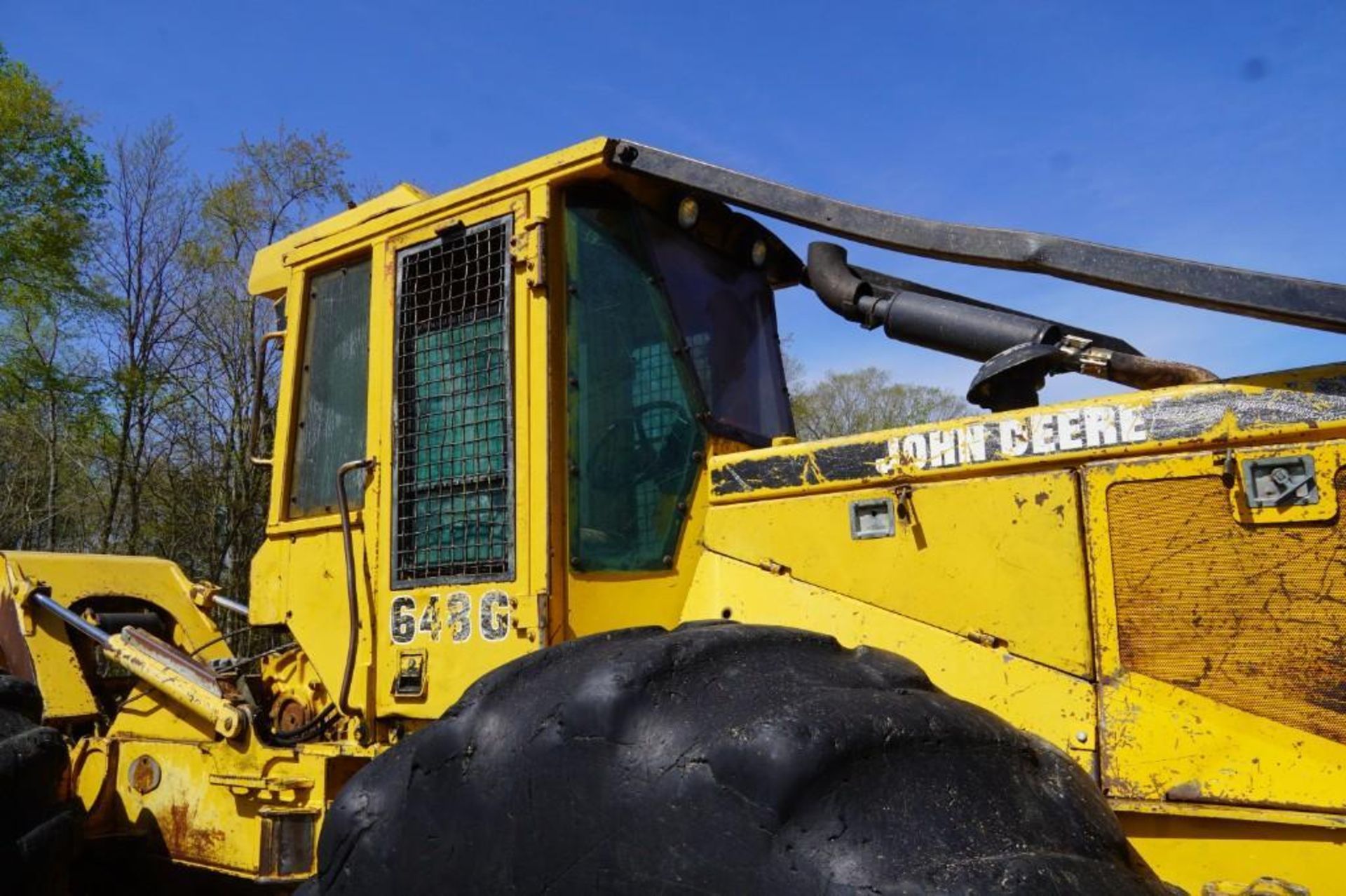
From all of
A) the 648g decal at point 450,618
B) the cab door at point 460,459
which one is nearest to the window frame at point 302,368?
the cab door at point 460,459

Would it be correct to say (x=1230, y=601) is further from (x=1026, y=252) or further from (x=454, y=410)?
(x=454, y=410)

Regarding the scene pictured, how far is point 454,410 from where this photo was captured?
3.25 m

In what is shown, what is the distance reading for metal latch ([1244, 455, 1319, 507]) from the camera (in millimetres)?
2041

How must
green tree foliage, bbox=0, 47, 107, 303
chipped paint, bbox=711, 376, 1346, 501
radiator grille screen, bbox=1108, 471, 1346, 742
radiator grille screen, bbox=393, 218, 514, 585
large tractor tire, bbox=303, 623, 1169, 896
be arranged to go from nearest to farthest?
large tractor tire, bbox=303, 623, 1169, 896
radiator grille screen, bbox=1108, 471, 1346, 742
chipped paint, bbox=711, 376, 1346, 501
radiator grille screen, bbox=393, 218, 514, 585
green tree foliage, bbox=0, 47, 107, 303

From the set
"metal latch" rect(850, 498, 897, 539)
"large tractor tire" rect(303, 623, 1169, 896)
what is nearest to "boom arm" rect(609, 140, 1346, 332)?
"metal latch" rect(850, 498, 897, 539)

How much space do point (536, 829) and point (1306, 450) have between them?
161cm

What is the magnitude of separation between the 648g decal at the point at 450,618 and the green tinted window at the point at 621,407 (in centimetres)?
28

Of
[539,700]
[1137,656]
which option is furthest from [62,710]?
[1137,656]

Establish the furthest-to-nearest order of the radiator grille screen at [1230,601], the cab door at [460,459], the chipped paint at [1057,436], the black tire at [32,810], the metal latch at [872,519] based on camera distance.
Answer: the black tire at [32,810]
the cab door at [460,459]
the metal latch at [872,519]
the chipped paint at [1057,436]
the radiator grille screen at [1230,601]

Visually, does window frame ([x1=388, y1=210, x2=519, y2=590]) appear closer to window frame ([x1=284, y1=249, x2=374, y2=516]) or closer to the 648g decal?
the 648g decal

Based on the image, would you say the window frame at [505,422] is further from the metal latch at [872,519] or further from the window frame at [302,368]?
the metal latch at [872,519]

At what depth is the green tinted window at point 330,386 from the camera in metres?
3.58

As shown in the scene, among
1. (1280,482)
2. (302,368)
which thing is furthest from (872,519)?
(302,368)

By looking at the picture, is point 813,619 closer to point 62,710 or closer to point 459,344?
point 459,344
